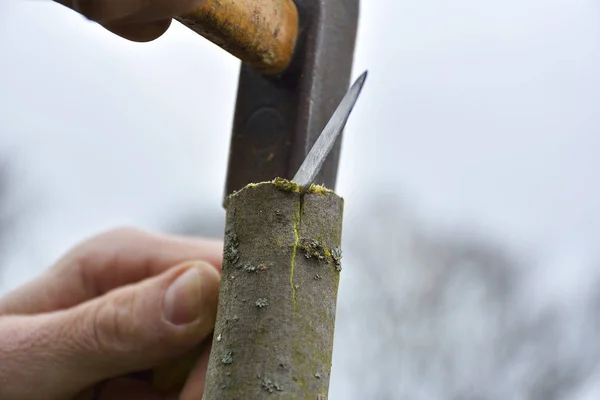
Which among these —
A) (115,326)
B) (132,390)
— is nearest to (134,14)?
(115,326)

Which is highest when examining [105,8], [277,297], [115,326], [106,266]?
[106,266]

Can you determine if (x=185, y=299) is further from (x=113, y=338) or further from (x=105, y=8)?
(x=105, y=8)

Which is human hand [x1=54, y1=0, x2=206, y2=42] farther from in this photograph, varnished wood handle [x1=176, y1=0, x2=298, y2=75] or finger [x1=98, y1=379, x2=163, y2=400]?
finger [x1=98, y1=379, x2=163, y2=400]

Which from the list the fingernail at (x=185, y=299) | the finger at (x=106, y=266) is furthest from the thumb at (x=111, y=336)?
the finger at (x=106, y=266)

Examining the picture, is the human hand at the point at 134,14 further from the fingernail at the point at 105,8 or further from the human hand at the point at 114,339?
the human hand at the point at 114,339

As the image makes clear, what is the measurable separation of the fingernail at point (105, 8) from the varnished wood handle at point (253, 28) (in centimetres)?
19

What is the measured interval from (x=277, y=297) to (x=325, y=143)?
223mm

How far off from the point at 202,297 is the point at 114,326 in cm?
21

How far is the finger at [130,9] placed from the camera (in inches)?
26.9

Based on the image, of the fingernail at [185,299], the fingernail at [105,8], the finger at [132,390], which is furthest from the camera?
the finger at [132,390]

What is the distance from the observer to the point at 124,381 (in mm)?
1604

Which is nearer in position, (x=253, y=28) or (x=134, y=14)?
(x=134, y=14)

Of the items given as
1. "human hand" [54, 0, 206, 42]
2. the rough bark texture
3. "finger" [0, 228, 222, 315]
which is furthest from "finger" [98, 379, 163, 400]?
"human hand" [54, 0, 206, 42]

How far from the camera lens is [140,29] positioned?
773 mm
